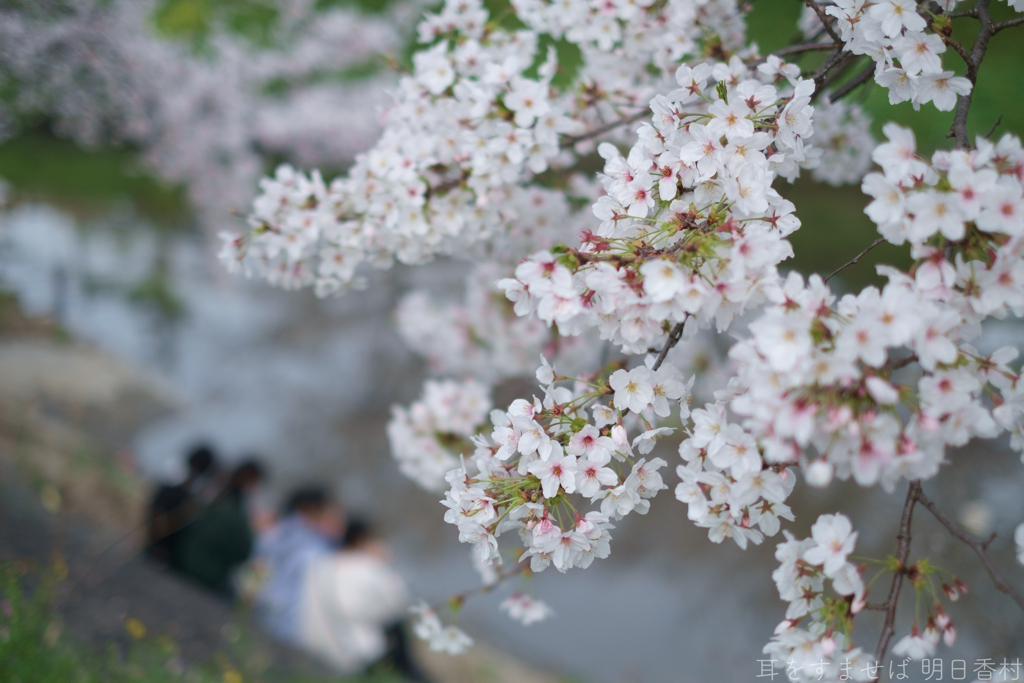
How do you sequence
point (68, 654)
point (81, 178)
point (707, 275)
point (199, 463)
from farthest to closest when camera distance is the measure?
point (81, 178) → point (199, 463) → point (68, 654) → point (707, 275)

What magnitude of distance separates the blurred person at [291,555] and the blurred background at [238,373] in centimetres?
17

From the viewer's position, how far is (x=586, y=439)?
108 cm

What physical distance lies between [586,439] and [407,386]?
5146mm

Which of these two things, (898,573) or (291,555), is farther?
(291,555)

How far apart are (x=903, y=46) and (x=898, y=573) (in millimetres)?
971

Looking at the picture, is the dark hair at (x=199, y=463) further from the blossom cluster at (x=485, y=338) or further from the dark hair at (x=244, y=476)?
the blossom cluster at (x=485, y=338)

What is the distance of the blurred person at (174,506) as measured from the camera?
12.3ft

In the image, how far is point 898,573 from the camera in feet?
3.30

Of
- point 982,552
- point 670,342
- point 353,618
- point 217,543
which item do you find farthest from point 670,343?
point 217,543

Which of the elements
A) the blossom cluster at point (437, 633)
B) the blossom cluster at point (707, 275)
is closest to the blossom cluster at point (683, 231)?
the blossom cluster at point (707, 275)

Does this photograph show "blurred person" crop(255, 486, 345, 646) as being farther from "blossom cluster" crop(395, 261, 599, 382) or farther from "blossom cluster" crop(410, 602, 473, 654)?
"blossom cluster" crop(410, 602, 473, 654)

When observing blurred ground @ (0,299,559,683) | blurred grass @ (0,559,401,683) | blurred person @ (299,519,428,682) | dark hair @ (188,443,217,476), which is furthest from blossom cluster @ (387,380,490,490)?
dark hair @ (188,443,217,476)

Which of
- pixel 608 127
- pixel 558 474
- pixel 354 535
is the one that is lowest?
pixel 558 474

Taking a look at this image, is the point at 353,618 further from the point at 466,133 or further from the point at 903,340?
the point at 903,340
